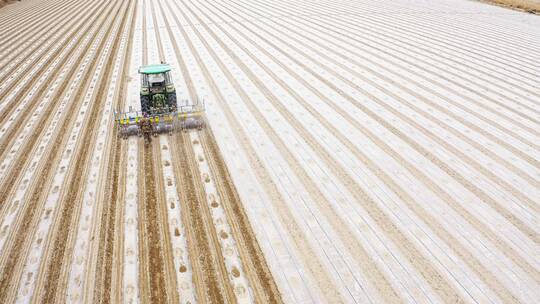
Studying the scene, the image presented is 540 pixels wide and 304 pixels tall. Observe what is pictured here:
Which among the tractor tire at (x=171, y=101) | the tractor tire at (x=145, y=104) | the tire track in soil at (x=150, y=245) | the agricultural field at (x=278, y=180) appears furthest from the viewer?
the tractor tire at (x=171, y=101)

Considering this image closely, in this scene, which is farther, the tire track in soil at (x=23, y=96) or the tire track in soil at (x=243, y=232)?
the tire track in soil at (x=23, y=96)

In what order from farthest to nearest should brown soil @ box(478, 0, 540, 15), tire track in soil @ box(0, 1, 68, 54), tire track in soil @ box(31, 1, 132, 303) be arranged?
brown soil @ box(478, 0, 540, 15)
tire track in soil @ box(0, 1, 68, 54)
tire track in soil @ box(31, 1, 132, 303)

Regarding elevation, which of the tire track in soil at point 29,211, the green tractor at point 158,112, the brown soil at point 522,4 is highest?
the brown soil at point 522,4

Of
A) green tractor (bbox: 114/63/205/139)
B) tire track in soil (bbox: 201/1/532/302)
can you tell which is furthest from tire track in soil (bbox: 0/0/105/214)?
tire track in soil (bbox: 201/1/532/302)

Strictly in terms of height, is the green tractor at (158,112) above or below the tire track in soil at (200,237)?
above

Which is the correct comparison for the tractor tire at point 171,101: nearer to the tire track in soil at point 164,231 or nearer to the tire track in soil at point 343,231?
the tire track in soil at point 164,231

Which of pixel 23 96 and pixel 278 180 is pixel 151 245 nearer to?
pixel 278 180

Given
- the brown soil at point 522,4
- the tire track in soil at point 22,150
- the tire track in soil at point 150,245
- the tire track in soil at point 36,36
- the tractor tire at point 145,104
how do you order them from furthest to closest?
the brown soil at point 522,4
the tire track in soil at point 36,36
the tractor tire at point 145,104
the tire track in soil at point 22,150
the tire track in soil at point 150,245

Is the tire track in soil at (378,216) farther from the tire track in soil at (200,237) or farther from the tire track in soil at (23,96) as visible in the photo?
the tire track in soil at (23,96)

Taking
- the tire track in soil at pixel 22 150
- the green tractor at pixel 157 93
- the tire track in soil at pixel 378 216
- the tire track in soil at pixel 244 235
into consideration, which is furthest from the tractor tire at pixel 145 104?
the tire track in soil at pixel 378 216

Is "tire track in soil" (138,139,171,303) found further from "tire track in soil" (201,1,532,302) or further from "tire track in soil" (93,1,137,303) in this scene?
"tire track in soil" (201,1,532,302)
